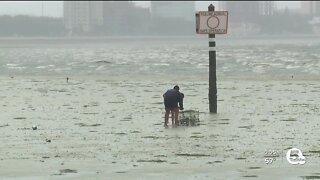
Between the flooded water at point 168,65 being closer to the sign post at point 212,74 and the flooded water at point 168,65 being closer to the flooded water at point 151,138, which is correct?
the flooded water at point 151,138

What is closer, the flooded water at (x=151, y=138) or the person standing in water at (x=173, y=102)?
the flooded water at (x=151, y=138)

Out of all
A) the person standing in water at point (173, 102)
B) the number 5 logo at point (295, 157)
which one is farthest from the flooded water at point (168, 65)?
the number 5 logo at point (295, 157)

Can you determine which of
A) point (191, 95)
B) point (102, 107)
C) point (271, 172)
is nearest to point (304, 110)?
point (102, 107)

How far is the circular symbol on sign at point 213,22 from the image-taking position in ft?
84.1

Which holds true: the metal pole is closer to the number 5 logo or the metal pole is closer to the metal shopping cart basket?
the metal shopping cart basket

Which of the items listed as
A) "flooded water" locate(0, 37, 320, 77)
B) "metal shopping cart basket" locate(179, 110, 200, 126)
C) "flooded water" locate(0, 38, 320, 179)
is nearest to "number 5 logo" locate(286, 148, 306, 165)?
"flooded water" locate(0, 38, 320, 179)

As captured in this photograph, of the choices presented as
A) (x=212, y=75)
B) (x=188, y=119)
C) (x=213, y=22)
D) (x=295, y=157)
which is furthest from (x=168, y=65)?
(x=295, y=157)

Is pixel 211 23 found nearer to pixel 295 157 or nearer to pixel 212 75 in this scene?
pixel 212 75

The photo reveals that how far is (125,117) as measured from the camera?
26.3 metres

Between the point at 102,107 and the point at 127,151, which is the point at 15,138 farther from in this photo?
the point at 102,107

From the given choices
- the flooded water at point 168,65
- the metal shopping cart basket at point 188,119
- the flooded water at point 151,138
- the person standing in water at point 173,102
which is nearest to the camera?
the flooded water at point 151,138

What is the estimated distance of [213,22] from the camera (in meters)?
25.7

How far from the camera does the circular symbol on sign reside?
84.1 feet

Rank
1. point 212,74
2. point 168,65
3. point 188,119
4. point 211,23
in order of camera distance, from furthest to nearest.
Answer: point 168,65, point 212,74, point 211,23, point 188,119
